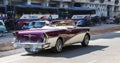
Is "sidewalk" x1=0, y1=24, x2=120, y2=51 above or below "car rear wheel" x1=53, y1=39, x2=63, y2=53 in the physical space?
below

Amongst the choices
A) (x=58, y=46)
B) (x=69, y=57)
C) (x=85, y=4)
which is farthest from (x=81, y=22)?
(x=69, y=57)

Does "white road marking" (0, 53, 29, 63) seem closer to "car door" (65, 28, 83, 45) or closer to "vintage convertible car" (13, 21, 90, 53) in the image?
"vintage convertible car" (13, 21, 90, 53)

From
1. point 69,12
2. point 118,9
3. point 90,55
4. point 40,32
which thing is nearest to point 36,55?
point 40,32

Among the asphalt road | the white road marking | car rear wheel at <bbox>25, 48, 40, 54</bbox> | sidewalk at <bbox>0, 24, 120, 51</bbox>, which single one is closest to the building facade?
sidewalk at <bbox>0, 24, 120, 51</bbox>

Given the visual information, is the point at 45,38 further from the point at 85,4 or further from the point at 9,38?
the point at 85,4

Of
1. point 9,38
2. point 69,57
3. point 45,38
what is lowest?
point 9,38

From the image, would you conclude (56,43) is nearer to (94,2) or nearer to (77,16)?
(77,16)

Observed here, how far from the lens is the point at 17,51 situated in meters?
17.9

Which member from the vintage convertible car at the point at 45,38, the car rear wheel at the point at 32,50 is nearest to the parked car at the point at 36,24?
the vintage convertible car at the point at 45,38

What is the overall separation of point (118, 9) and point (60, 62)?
102869 mm

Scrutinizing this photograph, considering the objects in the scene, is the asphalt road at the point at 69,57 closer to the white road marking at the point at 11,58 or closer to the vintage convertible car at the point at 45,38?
the white road marking at the point at 11,58

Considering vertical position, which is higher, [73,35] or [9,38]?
[73,35]

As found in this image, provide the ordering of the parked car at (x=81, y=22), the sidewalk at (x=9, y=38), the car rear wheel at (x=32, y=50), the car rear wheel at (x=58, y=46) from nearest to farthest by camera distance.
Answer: the car rear wheel at (x=32, y=50) → the car rear wheel at (x=58, y=46) → the sidewalk at (x=9, y=38) → the parked car at (x=81, y=22)

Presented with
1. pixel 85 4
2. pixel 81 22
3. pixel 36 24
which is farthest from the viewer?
pixel 85 4
